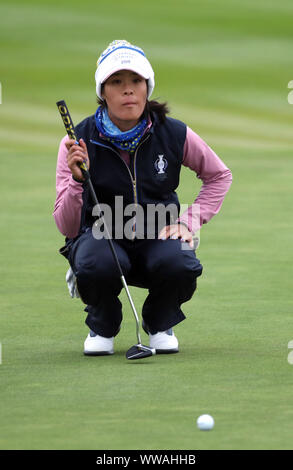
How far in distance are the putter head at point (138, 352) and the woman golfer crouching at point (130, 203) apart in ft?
0.50

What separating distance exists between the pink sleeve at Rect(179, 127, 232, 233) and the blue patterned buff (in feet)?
0.75

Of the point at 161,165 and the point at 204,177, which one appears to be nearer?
the point at 161,165

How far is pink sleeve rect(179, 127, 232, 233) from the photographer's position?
4566mm

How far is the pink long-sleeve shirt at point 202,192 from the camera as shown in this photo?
14.4ft

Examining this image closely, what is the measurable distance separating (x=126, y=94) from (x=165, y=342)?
3.40ft

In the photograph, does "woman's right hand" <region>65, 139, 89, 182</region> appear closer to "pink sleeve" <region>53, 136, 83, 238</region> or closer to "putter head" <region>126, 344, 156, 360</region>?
"pink sleeve" <region>53, 136, 83, 238</region>

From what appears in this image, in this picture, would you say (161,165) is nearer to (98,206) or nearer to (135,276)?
(98,206)

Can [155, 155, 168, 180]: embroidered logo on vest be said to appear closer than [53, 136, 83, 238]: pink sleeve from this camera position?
No

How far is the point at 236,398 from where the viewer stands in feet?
11.9

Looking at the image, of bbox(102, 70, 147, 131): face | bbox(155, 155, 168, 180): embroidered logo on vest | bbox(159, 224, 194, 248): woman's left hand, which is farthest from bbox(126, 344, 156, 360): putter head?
bbox(102, 70, 147, 131): face

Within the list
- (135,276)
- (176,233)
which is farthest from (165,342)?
(176,233)

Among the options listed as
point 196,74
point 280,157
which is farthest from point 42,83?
point 280,157

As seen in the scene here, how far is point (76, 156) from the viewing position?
166 inches

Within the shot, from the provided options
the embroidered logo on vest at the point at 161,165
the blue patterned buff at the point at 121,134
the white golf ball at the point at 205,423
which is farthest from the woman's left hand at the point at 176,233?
the white golf ball at the point at 205,423
